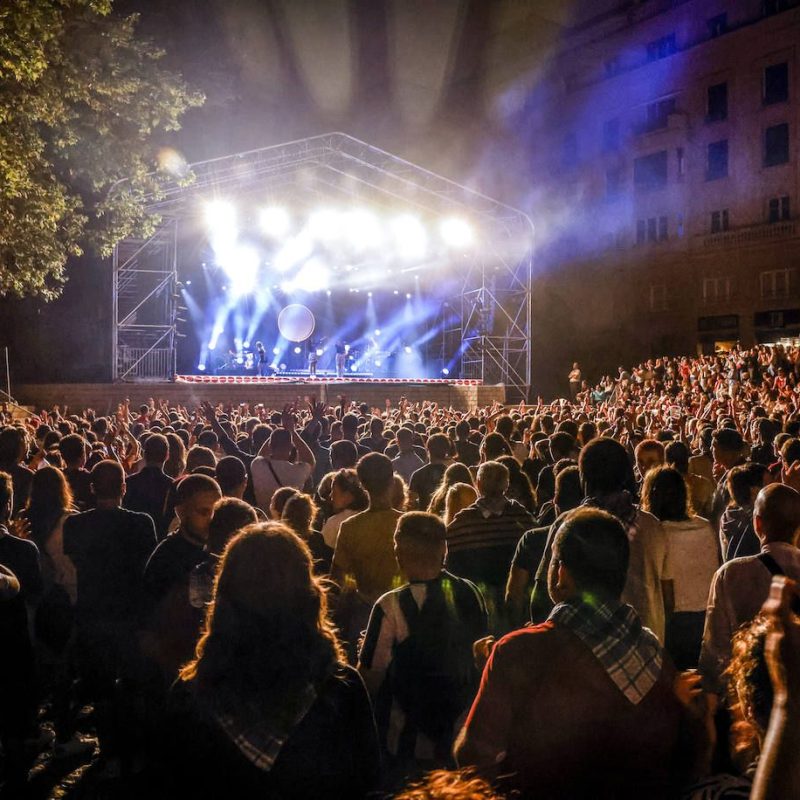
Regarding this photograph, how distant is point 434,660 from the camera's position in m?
3.04

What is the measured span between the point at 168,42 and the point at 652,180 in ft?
78.1

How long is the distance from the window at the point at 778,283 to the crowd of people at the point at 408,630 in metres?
28.5

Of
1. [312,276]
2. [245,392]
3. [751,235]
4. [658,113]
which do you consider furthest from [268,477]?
[658,113]

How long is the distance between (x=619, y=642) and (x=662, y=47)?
40.5 meters

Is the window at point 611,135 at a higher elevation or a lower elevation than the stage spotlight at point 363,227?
higher

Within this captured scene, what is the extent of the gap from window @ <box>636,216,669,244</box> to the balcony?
2.09 m

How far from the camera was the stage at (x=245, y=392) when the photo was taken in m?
21.3

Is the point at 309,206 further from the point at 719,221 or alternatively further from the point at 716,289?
the point at 719,221

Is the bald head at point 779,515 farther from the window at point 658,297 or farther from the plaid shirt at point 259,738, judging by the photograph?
the window at point 658,297

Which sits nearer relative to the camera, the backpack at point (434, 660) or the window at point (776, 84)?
the backpack at point (434, 660)

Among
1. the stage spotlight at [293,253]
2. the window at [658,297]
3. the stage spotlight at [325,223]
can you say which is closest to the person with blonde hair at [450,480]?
the stage spotlight at [325,223]

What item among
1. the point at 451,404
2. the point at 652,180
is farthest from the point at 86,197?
the point at 652,180

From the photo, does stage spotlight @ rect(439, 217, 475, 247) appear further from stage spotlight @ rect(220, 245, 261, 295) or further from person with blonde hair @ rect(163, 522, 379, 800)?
person with blonde hair @ rect(163, 522, 379, 800)

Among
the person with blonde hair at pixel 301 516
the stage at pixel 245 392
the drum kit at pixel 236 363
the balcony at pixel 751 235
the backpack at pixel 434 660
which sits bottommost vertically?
the backpack at pixel 434 660
